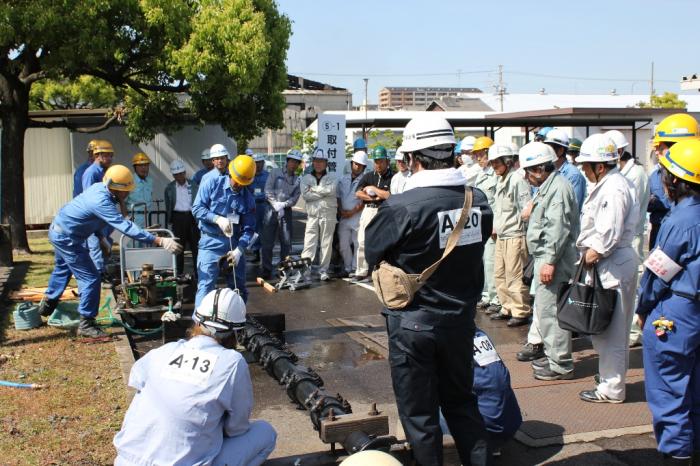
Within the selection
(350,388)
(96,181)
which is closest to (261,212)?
(96,181)

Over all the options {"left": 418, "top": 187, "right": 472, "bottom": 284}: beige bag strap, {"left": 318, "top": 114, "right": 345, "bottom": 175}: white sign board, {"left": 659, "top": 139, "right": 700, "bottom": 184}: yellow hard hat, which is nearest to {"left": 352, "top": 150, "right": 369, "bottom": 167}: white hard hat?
{"left": 318, "top": 114, "right": 345, "bottom": 175}: white sign board

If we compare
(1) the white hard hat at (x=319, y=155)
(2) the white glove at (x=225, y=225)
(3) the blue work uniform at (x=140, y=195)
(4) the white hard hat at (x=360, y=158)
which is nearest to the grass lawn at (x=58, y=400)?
(2) the white glove at (x=225, y=225)

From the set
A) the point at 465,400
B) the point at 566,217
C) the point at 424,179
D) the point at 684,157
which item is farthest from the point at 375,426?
the point at 566,217

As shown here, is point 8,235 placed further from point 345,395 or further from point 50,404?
point 345,395

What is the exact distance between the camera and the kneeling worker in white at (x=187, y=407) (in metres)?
3.65

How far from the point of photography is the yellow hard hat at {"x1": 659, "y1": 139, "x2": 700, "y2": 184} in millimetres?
4457

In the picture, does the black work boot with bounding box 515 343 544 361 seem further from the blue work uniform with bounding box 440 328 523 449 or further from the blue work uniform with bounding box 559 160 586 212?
the blue work uniform with bounding box 440 328 523 449

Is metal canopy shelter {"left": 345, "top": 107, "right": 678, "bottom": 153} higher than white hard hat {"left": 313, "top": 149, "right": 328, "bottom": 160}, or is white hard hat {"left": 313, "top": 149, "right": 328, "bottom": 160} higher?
metal canopy shelter {"left": 345, "top": 107, "right": 678, "bottom": 153}

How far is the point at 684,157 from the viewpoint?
14.7ft

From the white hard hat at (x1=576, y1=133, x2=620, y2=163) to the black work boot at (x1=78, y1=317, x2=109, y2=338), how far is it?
5.33 metres

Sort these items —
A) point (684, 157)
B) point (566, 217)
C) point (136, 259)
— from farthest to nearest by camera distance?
point (136, 259) < point (566, 217) < point (684, 157)

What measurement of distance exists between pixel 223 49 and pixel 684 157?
9505 mm

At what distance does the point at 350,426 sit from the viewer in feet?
14.8

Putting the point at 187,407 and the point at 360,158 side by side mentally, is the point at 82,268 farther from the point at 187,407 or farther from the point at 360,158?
the point at 360,158
